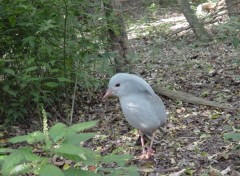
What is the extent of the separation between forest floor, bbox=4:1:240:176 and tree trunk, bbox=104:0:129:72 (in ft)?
0.73

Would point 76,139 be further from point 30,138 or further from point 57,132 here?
point 30,138

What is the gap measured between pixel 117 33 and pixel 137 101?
192 centimetres

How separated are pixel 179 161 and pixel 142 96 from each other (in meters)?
0.61

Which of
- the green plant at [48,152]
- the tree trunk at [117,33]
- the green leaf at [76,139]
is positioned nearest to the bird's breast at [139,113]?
the green plant at [48,152]

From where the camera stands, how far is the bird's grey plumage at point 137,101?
329cm

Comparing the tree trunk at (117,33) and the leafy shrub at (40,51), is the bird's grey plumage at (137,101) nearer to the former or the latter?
the leafy shrub at (40,51)

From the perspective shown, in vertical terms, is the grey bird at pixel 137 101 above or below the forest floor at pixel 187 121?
above

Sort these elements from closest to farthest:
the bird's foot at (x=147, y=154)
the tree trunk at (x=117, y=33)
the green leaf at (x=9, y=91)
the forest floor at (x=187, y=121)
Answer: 1. the forest floor at (x=187, y=121)
2. the bird's foot at (x=147, y=154)
3. the green leaf at (x=9, y=91)
4. the tree trunk at (x=117, y=33)

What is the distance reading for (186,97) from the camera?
5.10m

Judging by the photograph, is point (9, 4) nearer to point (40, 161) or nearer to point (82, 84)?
point (82, 84)

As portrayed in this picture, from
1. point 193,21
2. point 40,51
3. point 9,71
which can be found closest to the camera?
point 9,71

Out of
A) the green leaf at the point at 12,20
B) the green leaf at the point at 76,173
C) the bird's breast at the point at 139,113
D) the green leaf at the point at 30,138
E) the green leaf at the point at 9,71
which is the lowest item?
the bird's breast at the point at 139,113

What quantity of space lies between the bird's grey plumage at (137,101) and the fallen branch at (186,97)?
1.50 m

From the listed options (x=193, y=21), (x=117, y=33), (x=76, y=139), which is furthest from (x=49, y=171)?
(x=193, y=21)
